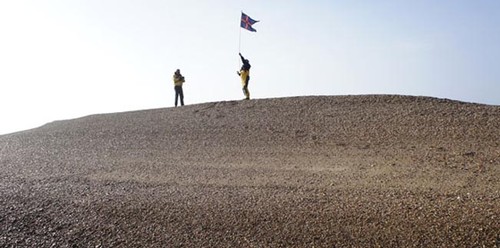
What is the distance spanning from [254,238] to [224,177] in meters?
3.43

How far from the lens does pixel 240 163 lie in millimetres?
11164

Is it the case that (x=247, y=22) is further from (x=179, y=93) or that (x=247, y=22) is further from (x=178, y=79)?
(x=179, y=93)

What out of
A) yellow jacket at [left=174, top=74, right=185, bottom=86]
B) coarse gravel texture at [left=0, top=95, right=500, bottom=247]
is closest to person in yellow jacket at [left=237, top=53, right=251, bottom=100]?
coarse gravel texture at [left=0, top=95, right=500, bottom=247]

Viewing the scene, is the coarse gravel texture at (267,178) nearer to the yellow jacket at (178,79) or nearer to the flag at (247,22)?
the yellow jacket at (178,79)

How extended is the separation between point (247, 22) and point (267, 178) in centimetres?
1208

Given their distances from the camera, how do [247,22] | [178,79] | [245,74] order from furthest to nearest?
[178,79] → [247,22] → [245,74]

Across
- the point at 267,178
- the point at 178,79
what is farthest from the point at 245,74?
the point at 267,178

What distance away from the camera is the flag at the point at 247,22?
20.4 meters

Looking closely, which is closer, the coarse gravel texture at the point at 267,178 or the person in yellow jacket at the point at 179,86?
the coarse gravel texture at the point at 267,178

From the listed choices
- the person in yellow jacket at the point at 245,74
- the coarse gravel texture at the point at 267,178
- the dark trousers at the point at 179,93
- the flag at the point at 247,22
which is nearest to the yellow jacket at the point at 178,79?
the dark trousers at the point at 179,93

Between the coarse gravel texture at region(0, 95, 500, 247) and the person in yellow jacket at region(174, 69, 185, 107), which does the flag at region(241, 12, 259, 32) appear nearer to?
the person in yellow jacket at region(174, 69, 185, 107)

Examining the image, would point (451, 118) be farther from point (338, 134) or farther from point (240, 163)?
point (240, 163)

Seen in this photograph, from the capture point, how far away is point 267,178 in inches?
376

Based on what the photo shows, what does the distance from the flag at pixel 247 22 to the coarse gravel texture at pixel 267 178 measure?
4.43 m
